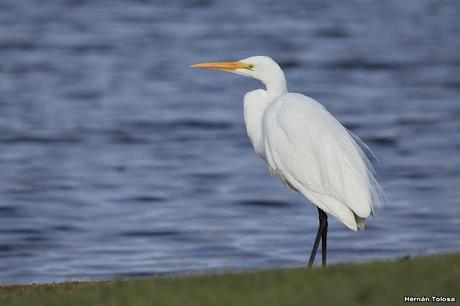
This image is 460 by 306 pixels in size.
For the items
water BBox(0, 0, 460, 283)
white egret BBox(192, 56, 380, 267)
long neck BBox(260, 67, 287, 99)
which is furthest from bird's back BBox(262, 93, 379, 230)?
water BBox(0, 0, 460, 283)

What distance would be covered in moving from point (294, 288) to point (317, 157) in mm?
2845

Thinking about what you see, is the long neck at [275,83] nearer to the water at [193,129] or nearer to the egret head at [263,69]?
the egret head at [263,69]

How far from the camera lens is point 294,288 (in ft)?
24.6

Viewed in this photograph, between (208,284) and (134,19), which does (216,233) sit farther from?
(134,19)

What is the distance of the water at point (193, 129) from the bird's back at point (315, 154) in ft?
9.39

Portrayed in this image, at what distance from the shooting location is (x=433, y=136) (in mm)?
22047

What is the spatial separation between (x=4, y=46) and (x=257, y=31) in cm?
640

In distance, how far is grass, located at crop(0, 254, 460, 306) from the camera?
7203 millimetres

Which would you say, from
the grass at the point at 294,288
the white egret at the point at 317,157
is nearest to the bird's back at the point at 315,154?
the white egret at the point at 317,157

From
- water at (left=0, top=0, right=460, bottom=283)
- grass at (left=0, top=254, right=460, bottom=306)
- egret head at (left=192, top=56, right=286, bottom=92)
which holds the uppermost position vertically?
egret head at (left=192, top=56, right=286, bottom=92)

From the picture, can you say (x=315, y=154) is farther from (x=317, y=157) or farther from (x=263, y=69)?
(x=263, y=69)

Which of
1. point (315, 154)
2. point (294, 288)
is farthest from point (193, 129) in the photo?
point (294, 288)

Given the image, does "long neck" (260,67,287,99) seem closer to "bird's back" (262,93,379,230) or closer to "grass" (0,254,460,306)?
"bird's back" (262,93,379,230)

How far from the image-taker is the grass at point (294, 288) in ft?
23.6
